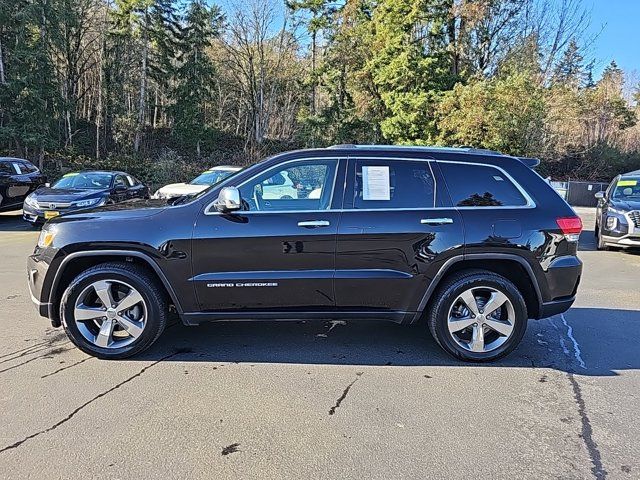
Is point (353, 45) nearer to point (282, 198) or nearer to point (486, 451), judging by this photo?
point (282, 198)

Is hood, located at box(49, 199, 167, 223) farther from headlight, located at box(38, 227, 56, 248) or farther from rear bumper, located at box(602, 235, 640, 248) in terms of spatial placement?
rear bumper, located at box(602, 235, 640, 248)

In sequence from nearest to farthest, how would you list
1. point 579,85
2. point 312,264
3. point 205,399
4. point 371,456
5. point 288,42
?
point 371,456 → point 205,399 → point 312,264 → point 579,85 → point 288,42

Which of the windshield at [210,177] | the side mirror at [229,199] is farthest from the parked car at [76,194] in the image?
the side mirror at [229,199]

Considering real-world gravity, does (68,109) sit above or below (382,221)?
above

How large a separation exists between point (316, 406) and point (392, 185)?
76.5 inches

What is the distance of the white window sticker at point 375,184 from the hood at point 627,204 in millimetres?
7869

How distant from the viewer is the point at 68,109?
31.1 meters

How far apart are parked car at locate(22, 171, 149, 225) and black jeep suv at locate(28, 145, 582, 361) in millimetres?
7168

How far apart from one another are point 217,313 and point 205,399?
868 mm

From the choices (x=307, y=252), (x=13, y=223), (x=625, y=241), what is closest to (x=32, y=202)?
(x=13, y=223)

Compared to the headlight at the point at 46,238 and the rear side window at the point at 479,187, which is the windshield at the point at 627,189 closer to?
the rear side window at the point at 479,187

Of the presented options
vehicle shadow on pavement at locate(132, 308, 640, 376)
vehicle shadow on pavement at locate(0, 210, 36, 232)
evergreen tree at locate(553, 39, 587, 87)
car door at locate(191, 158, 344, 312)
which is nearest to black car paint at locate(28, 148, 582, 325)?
car door at locate(191, 158, 344, 312)

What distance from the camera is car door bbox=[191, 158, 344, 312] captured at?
4.20 meters

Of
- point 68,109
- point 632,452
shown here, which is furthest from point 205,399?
point 68,109
